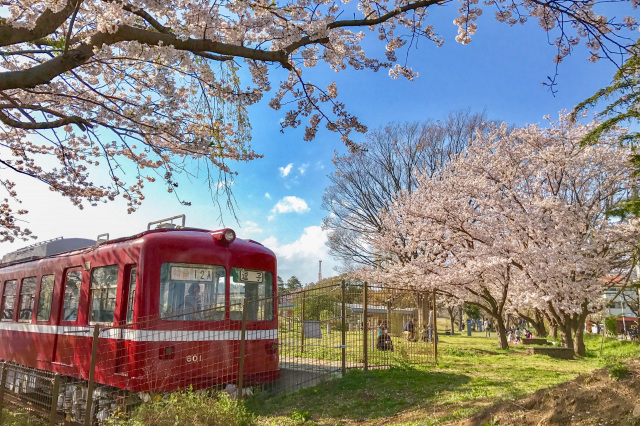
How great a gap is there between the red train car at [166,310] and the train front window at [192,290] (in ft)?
0.05

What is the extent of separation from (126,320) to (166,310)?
2.29ft

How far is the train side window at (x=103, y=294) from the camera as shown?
23.5ft

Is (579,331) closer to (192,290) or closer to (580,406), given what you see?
(580,406)

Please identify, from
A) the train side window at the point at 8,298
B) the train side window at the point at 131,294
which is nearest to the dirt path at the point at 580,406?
the train side window at the point at 131,294

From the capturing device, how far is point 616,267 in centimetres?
1309

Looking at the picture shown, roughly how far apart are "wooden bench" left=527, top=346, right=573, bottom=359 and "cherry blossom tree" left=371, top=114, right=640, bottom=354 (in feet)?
3.29

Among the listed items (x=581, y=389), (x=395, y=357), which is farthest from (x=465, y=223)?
(x=581, y=389)

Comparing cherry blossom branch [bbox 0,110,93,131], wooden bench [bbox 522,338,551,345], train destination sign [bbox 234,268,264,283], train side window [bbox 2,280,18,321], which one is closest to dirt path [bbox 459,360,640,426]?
train destination sign [bbox 234,268,264,283]

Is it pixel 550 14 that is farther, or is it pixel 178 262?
pixel 178 262

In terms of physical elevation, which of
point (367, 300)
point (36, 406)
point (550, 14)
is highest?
point (550, 14)

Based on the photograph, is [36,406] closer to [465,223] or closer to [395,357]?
[395,357]

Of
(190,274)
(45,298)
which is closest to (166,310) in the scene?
(190,274)

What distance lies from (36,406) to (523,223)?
41.6ft

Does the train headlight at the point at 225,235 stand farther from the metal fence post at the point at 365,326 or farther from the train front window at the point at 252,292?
the metal fence post at the point at 365,326
